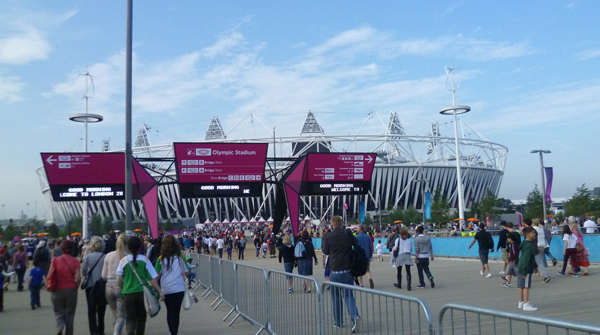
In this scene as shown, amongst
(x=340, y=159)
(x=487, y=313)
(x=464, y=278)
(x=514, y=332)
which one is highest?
(x=340, y=159)

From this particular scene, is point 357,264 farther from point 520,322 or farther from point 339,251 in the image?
point 520,322

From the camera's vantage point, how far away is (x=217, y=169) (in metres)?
26.0

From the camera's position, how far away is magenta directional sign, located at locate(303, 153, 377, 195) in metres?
27.5

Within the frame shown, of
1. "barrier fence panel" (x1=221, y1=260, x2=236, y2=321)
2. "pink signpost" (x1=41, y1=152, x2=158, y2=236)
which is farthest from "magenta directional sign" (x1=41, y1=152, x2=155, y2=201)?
"barrier fence panel" (x1=221, y1=260, x2=236, y2=321)

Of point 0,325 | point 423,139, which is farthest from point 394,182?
point 0,325

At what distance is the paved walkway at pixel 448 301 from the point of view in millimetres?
9227

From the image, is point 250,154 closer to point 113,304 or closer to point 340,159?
point 340,159

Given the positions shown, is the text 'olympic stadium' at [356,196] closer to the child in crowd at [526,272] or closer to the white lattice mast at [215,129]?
the white lattice mast at [215,129]

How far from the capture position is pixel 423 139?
310 ft

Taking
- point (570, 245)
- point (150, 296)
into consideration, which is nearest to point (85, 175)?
point (150, 296)

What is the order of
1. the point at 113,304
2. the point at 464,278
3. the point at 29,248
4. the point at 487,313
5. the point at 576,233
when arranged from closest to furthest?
the point at 487,313
the point at 113,304
the point at 576,233
the point at 464,278
the point at 29,248

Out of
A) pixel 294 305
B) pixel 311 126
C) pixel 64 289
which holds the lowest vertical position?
pixel 294 305

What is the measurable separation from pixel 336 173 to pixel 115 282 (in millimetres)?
20945

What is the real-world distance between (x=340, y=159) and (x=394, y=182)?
66158mm
